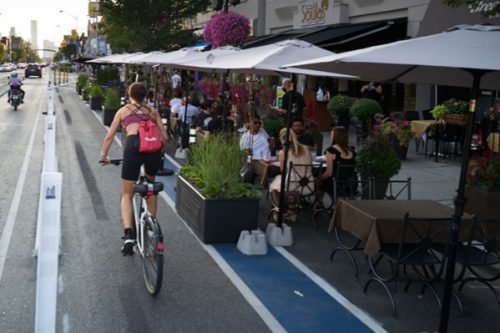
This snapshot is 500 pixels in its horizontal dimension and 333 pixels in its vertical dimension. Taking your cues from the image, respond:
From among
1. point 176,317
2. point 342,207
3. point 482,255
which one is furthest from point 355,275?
point 176,317

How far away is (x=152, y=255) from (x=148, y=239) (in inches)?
8.5

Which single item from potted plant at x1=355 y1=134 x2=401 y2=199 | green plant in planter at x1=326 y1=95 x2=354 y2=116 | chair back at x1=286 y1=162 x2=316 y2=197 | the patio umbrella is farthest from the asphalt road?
green plant in planter at x1=326 y1=95 x2=354 y2=116

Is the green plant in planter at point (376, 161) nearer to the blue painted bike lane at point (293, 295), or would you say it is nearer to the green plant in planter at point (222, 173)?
the green plant in planter at point (222, 173)

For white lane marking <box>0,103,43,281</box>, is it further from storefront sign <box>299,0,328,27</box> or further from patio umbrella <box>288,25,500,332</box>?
storefront sign <box>299,0,328,27</box>

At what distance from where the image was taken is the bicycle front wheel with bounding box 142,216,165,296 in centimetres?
576

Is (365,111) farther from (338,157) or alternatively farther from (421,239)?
(421,239)

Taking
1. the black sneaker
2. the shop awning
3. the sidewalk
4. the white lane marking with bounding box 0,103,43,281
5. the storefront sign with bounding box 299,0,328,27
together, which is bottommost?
the sidewalk

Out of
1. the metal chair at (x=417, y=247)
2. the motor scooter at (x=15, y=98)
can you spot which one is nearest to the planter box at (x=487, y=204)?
the metal chair at (x=417, y=247)

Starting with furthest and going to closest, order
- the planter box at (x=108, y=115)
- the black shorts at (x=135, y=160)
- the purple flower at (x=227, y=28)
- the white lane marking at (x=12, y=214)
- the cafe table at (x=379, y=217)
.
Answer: the planter box at (x=108, y=115), the purple flower at (x=227, y=28), the white lane marking at (x=12, y=214), the black shorts at (x=135, y=160), the cafe table at (x=379, y=217)

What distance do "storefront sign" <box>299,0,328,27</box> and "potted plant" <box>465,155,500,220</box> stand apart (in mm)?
16296

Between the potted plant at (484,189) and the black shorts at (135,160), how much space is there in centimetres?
452

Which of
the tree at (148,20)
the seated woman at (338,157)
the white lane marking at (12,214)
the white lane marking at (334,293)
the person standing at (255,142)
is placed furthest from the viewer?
the tree at (148,20)

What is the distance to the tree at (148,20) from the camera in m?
33.4

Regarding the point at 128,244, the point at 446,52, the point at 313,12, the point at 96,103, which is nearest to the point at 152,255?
the point at 128,244
